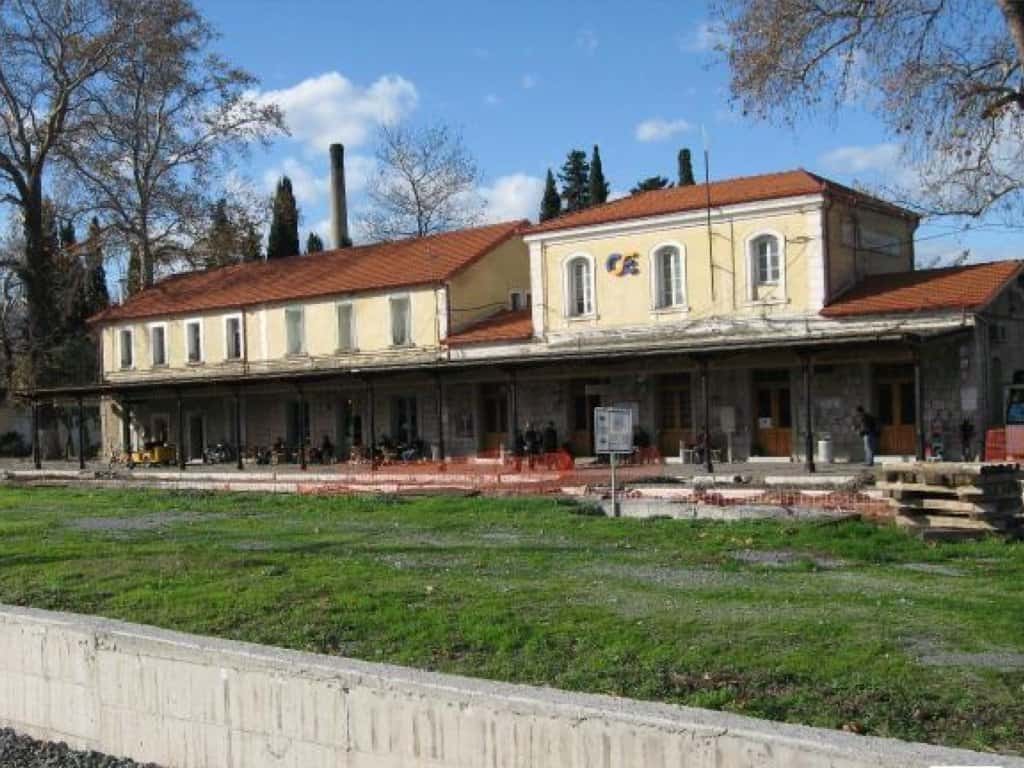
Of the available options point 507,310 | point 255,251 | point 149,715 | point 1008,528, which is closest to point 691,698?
point 149,715

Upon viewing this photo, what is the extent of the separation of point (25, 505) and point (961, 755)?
72.2 ft

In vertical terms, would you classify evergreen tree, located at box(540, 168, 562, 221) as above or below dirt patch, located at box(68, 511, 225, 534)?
above

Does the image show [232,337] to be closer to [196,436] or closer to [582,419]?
[196,436]

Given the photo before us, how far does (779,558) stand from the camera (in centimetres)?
1284

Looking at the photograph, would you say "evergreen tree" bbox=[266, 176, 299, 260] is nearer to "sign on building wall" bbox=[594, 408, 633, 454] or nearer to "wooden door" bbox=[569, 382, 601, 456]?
"wooden door" bbox=[569, 382, 601, 456]

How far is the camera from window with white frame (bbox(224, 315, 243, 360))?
45562mm

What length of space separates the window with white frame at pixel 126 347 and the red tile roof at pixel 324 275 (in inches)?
29.1

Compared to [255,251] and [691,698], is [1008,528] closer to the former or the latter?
[691,698]

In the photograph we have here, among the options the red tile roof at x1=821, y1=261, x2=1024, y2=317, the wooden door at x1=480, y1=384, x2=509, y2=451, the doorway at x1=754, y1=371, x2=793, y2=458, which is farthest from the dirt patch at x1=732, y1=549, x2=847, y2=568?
the wooden door at x1=480, y1=384, x2=509, y2=451

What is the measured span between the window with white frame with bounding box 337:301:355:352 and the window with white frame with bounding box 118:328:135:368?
11952mm

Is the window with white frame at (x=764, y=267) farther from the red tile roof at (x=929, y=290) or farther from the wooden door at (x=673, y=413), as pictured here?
the wooden door at (x=673, y=413)

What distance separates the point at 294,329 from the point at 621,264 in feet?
45.7

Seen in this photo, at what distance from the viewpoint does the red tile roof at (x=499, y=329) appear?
38.1 m

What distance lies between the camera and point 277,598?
1006cm
